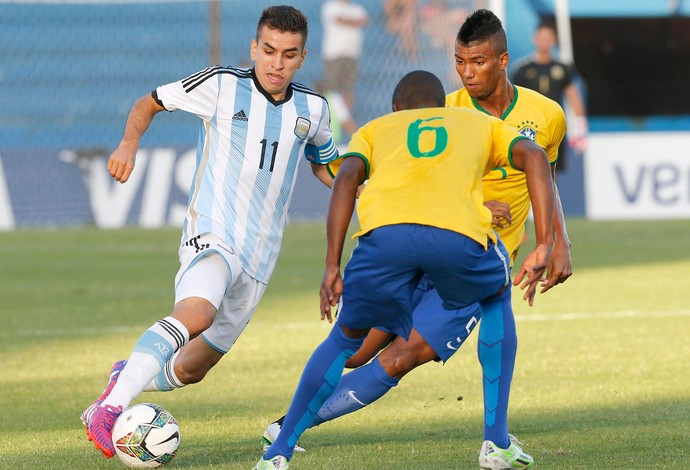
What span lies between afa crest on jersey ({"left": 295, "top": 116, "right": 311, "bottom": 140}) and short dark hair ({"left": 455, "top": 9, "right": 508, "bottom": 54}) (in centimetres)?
76

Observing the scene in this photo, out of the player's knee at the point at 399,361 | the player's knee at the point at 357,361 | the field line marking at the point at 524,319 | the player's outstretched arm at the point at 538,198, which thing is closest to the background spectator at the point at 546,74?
the field line marking at the point at 524,319

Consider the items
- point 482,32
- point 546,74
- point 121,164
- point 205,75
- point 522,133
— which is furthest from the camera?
point 546,74

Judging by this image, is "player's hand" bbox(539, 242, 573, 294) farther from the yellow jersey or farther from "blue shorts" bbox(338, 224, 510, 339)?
the yellow jersey

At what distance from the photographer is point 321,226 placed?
61.1ft

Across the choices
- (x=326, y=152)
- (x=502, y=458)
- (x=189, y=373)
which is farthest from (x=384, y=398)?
(x=502, y=458)

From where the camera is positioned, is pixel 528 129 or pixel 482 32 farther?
pixel 528 129

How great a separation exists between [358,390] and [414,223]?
111 cm

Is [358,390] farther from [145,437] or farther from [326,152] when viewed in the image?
[326,152]

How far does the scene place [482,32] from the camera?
215 inches

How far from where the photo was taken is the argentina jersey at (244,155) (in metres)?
5.46

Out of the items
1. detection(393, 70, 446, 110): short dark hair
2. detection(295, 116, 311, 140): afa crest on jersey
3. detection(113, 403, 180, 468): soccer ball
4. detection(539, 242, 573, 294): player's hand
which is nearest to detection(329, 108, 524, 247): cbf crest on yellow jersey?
detection(393, 70, 446, 110): short dark hair

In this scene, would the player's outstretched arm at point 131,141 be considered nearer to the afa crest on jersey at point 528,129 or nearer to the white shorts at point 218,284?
the white shorts at point 218,284

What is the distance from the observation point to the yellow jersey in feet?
18.9

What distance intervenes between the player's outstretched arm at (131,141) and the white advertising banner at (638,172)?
46.1ft
